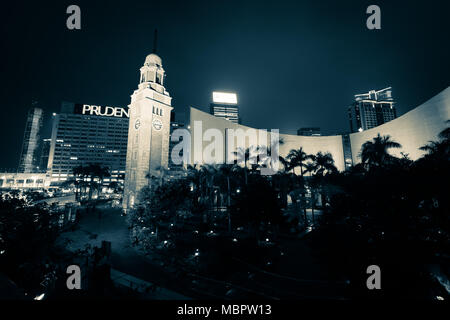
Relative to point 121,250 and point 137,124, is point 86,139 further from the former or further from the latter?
point 121,250

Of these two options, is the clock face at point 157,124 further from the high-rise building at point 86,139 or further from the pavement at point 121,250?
the high-rise building at point 86,139

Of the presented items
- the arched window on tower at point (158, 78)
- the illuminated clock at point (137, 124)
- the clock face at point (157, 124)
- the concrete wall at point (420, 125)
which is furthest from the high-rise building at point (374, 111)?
the illuminated clock at point (137, 124)

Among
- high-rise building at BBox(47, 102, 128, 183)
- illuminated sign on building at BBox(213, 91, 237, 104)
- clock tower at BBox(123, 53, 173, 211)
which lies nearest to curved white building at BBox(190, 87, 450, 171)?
clock tower at BBox(123, 53, 173, 211)

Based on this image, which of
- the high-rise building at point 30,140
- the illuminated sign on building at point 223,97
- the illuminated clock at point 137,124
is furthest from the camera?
the high-rise building at point 30,140

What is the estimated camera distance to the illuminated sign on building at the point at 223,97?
95.1m

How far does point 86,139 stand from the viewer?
97750mm

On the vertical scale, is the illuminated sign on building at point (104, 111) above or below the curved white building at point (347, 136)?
above

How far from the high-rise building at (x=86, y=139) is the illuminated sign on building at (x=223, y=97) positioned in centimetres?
4239

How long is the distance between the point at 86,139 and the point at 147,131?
84.2 meters

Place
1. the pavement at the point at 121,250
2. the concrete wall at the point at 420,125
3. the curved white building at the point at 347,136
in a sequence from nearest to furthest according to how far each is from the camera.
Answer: the pavement at the point at 121,250 → the concrete wall at the point at 420,125 → the curved white building at the point at 347,136

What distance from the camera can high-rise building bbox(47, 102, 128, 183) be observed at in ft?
303

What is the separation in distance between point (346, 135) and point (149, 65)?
1710 inches
